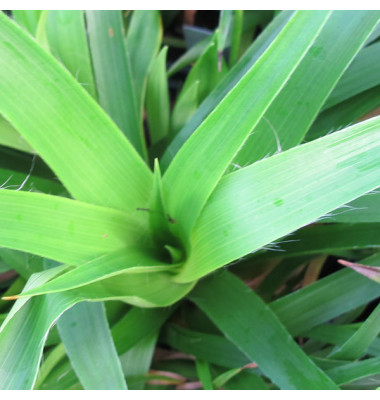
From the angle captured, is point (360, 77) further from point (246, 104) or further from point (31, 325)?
point (31, 325)

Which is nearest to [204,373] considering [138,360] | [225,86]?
[138,360]

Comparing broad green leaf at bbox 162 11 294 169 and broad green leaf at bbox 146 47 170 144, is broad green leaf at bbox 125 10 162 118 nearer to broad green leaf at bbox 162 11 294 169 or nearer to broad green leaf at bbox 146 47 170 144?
broad green leaf at bbox 146 47 170 144

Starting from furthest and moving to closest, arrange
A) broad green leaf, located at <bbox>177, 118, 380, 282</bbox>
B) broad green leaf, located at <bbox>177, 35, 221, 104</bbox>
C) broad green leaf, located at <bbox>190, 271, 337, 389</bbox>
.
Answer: broad green leaf, located at <bbox>177, 35, 221, 104</bbox> → broad green leaf, located at <bbox>190, 271, 337, 389</bbox> → broad green leaf, located at <bbox>177, 118, 380, 282</bbox>

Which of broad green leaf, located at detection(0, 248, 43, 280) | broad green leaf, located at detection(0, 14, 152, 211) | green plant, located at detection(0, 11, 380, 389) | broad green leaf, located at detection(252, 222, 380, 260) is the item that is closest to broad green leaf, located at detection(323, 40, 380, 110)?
green plant, located at detection(0, 11, 380, 389)

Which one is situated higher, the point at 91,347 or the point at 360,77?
the point at 360,77

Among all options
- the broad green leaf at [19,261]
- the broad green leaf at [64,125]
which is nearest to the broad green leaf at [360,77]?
the broad green leaf at [64,125]

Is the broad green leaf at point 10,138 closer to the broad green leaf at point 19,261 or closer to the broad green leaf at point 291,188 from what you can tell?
→ the broad green leaf at point 19,261

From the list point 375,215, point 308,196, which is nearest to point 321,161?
point 308,196
